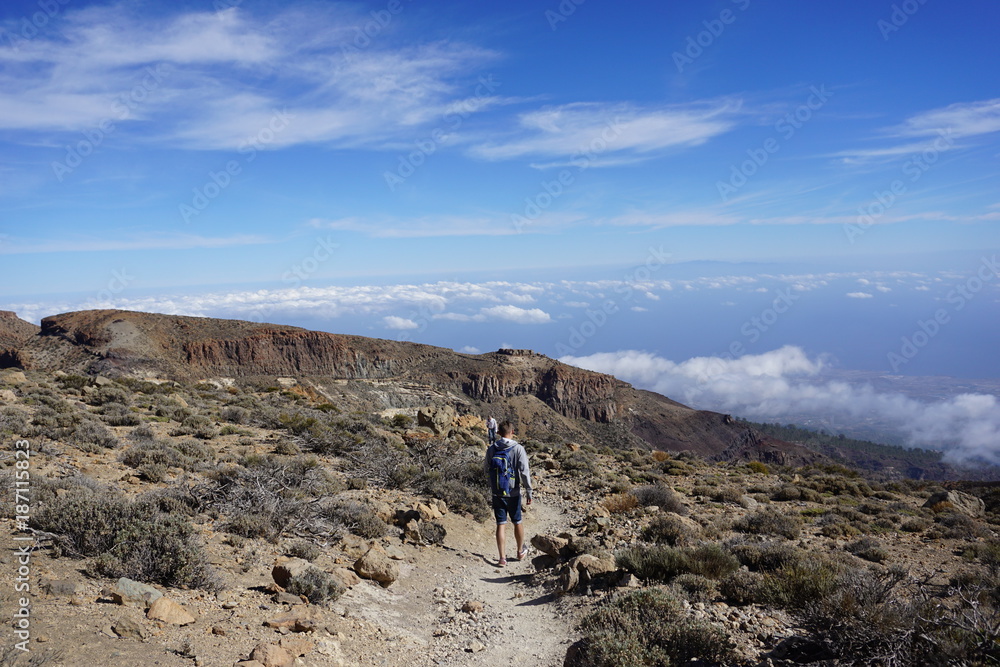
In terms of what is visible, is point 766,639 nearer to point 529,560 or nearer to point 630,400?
point 529,560

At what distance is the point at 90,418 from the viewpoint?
482 inches

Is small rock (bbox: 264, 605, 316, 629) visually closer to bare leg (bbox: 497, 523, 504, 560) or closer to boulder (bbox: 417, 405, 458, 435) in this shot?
bare leg (bbox: 497, 523, 504, 560)

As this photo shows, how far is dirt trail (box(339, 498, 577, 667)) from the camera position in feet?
16.8

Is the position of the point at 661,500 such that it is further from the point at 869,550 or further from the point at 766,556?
the point at 766,556

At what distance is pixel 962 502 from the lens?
14961 mm

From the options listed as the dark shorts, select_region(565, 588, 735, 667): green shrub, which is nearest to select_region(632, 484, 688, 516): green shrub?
the dark shorts

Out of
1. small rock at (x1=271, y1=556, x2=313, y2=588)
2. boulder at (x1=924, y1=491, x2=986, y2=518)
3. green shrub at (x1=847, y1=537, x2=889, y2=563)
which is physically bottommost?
boulder at (x1=924, y1=491, x2=986, y2=518)

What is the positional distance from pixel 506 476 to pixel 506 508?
0.59 metres

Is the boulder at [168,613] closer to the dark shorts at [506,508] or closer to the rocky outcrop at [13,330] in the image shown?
the dark shorts at [506,508]

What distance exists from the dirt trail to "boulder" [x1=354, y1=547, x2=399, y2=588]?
0.16m

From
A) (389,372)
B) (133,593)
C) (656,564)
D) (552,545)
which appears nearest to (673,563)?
(656,564)

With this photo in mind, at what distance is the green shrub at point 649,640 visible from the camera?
420 cm

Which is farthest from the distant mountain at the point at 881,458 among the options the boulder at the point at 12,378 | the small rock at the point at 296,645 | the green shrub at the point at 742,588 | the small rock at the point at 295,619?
the small rock at the point at 296,645

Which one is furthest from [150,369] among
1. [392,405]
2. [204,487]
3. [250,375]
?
[204,487]
